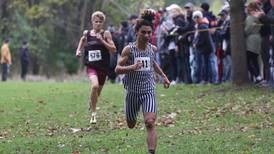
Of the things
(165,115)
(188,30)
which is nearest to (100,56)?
(165,115)

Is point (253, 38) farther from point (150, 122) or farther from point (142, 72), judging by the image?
point (150, 122)

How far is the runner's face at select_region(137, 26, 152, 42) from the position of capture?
9445 millimetres

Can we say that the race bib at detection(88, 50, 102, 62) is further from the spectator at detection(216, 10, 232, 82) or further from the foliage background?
the foliage background

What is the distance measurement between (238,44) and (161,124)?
5530 millimetres

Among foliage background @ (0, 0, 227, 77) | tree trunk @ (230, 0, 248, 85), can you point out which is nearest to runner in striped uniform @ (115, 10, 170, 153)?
tree trunk @ (230, 0, 248, 85)

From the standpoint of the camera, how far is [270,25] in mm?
16797

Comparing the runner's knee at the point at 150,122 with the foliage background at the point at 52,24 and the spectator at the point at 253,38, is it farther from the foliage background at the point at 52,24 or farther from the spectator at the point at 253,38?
the foliage background at the point at 52,24

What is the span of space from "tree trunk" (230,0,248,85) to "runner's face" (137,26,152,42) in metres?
8.83

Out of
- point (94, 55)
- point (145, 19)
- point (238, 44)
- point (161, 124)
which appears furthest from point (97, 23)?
point (238, 44)

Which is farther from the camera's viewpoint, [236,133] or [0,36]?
[0,36]

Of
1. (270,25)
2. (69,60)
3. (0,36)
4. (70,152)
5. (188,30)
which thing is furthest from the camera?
(69,60)

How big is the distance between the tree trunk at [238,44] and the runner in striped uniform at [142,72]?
861 cm

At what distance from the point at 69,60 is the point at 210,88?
117 ft

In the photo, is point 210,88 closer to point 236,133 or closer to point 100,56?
point 100,56
